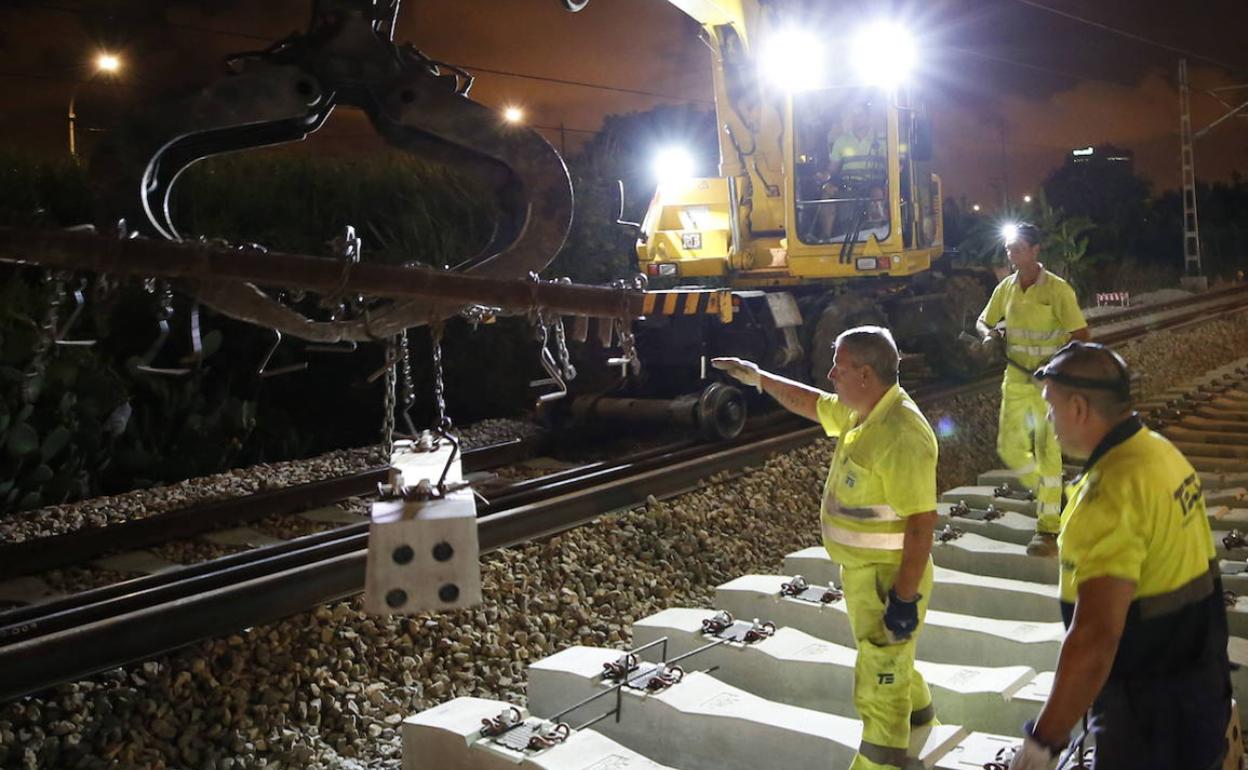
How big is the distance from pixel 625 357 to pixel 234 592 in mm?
2993

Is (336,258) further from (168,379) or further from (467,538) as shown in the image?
(168,379)

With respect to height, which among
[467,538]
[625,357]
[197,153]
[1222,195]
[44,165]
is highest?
[1222,195]

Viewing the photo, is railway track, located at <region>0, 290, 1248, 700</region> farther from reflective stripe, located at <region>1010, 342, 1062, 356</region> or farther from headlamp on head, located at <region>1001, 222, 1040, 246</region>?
headlamp on head, located at <region>1001, 222, 1040, 246</region>

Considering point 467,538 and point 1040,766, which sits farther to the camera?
point 1040,766

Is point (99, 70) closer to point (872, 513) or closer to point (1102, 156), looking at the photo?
point (872, 513)

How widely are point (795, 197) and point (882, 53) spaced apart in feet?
5.32

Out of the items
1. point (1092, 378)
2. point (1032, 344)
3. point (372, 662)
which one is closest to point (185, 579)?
point (372, 662)

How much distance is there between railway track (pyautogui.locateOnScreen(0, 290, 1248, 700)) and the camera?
14.9ft

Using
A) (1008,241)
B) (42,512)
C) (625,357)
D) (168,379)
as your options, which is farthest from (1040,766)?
(168,379)

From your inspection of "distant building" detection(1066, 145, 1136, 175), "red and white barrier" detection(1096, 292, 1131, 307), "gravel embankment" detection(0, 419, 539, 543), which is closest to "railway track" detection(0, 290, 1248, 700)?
"gravel embankment" detection(0, 419, 539, 543)

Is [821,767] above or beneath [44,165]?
beneath

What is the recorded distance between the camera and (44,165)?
10641mm

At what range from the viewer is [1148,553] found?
108 inches

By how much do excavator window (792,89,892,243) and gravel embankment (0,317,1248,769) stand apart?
467 cm
